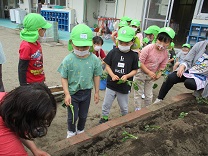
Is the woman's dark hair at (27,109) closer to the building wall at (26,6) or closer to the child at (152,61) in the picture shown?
the child at (152,61)

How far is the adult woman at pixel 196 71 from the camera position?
3215 millimetres

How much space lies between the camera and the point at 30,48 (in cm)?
255

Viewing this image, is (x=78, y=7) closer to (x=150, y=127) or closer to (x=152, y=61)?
(x=152, y=61)

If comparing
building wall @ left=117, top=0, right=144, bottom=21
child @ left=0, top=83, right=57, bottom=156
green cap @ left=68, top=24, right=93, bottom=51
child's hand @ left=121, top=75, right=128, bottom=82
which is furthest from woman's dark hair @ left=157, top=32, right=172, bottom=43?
building wall @ left=117, top=0, right=144, bottom=21

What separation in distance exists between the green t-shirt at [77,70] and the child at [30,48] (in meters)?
0.58

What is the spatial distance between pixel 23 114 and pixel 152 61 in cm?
254

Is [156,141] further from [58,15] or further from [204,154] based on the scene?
[58,15]

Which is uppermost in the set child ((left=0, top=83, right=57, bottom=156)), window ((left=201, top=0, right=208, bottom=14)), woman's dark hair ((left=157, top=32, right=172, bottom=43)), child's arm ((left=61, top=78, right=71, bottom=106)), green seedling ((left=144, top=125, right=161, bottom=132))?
window ((left=201, top=0, right=208, bottom=14))

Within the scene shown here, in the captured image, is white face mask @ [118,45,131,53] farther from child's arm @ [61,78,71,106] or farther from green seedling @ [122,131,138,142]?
green seedling @ [122,131,138,142]

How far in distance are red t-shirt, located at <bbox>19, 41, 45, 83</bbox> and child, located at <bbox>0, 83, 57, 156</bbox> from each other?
1502 mm

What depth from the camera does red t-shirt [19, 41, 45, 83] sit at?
2504 millimetres

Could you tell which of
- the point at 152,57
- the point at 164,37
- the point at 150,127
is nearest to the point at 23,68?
the point at 150,127

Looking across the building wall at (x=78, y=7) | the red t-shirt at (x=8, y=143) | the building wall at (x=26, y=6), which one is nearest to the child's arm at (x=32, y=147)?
the red t-shirt at (x=8, y=143)

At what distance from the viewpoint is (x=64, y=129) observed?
2.98 metres
